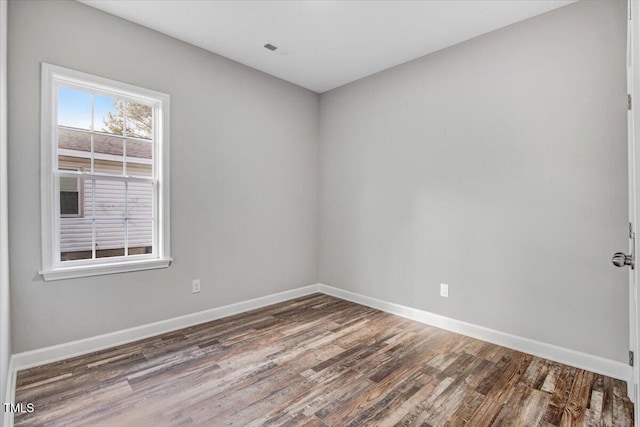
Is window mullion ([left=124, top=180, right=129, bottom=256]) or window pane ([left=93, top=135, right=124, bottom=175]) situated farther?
window mullion ([left=124, top=180, right=129, bottom=256])

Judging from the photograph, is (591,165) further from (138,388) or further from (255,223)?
(138,388)

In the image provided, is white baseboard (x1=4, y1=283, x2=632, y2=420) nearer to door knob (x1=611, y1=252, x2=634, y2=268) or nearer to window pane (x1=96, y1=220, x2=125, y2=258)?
window pane (x1=96, y1=220, x2=125, y2=258)

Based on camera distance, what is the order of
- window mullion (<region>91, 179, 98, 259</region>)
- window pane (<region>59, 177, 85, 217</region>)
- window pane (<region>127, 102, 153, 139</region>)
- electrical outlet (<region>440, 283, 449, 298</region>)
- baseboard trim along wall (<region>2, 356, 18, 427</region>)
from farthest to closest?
electrical outlet (<region>440, 283, 449, 298</region>) → window pane (<region>127, 102, 153, 139</region>) → window mullion (<region>91, 179, 98, 259</region>) → window pane (<region>59, 177, 85, 217</region>) → baseboard trim along wall (<region>2, 356, 18, 427</region>)

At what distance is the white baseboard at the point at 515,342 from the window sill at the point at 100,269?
2.36m

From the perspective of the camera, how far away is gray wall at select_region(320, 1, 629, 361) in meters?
2.39

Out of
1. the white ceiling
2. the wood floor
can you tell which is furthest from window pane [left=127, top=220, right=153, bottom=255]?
the white ceiling

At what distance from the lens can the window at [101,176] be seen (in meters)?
2.48

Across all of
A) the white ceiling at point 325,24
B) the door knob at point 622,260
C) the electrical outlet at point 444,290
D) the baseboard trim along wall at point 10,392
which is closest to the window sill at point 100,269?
the baseboard trim along wall at point 10,392

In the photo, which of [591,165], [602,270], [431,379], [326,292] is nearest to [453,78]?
[591,165]

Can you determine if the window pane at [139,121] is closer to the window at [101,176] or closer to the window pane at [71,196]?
the window at [101,176]

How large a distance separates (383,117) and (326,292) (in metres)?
2.40

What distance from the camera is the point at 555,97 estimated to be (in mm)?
2580

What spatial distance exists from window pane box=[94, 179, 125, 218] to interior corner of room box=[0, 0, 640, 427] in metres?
0.42

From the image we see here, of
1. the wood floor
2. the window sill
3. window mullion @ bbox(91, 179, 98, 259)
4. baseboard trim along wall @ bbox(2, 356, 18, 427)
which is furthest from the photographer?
window mullion @ bbox(91, 179, 98, 259)
